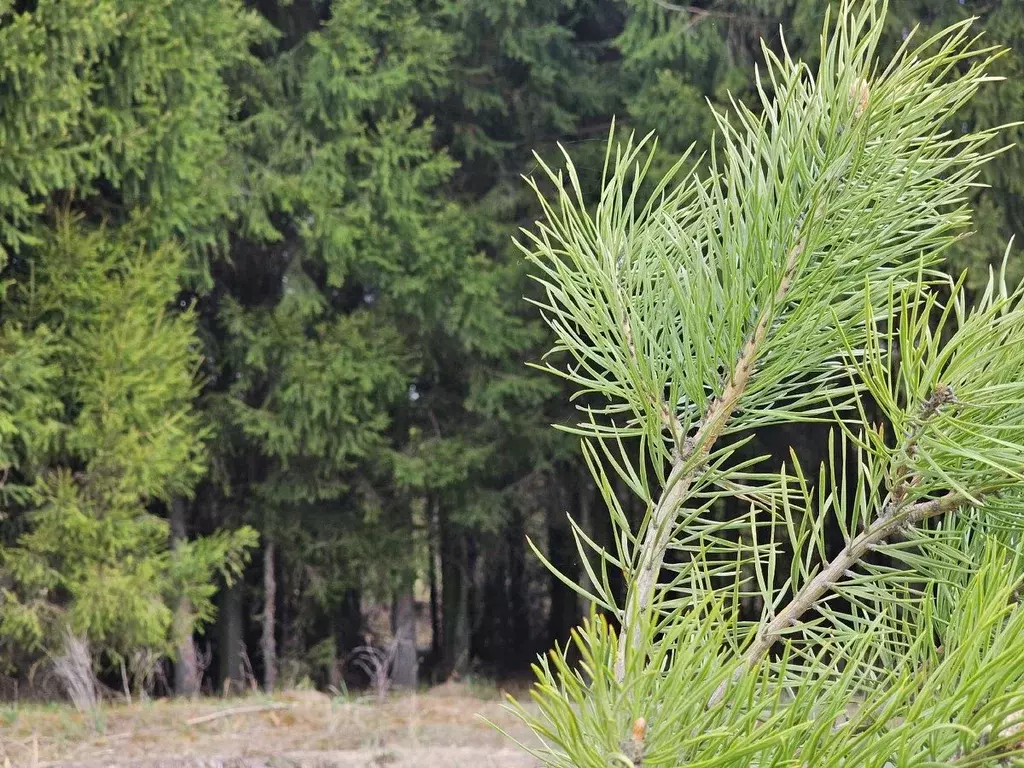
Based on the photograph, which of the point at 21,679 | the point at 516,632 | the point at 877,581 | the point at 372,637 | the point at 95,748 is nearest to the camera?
the point at 877,581

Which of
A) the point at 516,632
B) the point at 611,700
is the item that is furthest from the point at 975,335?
the point at 516,632

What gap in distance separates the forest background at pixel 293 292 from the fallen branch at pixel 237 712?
3.74 ft

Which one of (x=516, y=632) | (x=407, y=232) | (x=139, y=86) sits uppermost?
(x=139, y=86)

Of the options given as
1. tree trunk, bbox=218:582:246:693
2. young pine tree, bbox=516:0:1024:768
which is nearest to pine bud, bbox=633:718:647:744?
young pine tree, bbox=516:0:1024:768

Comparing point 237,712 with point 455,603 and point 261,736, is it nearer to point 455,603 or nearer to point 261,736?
point 261,736

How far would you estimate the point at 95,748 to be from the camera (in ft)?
13.4

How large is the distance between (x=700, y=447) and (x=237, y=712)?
4764mm

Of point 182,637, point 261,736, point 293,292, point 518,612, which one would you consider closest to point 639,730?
point 261,736

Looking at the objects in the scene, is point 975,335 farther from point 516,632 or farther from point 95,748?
point 516,632

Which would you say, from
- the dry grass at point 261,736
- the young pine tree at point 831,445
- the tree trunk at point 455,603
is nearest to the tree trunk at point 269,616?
the tree trunk at point 455,603

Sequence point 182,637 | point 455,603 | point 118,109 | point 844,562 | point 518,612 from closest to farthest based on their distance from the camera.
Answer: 1. point 844,562
2. point 118,109
3. point 182,637
4. point 455,603
5. point 518,612

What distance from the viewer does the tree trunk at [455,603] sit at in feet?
30.8

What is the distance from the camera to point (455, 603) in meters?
9.88

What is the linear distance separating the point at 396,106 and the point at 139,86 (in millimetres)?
2635
